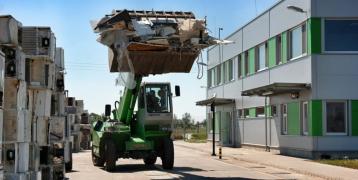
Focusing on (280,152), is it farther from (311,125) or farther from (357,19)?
(357,19)

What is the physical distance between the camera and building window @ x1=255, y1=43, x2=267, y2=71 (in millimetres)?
35806

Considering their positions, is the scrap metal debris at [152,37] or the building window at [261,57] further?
the building window at [261,57]

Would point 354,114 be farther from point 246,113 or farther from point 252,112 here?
point 246,113

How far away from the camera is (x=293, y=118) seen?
30.2 meters

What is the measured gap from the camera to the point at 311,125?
27.5m

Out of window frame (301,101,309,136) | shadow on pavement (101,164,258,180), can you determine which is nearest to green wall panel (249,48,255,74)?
window frame (301,101,309,136)

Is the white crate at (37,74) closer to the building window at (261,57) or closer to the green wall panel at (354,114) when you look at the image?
the green wall panel at (354,114)

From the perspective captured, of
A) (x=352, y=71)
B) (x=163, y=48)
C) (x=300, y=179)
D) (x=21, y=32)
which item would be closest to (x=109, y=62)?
(x=163, y=48)

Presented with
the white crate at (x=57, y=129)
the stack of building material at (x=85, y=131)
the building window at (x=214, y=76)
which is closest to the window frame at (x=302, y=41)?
the stack of building material at (x=85, y=131)

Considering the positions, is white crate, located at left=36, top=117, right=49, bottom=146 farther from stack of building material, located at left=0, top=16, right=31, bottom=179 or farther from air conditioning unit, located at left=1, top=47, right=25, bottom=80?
air conditioning unit, located at left=1, top=47, right=25, bottom=80

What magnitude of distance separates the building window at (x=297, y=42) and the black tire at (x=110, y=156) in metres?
11.6

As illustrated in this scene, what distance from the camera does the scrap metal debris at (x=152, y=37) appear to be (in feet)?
55.2

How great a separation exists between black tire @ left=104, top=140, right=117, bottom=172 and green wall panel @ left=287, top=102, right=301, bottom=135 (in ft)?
36.3

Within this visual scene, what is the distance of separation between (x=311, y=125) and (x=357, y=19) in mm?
5207
